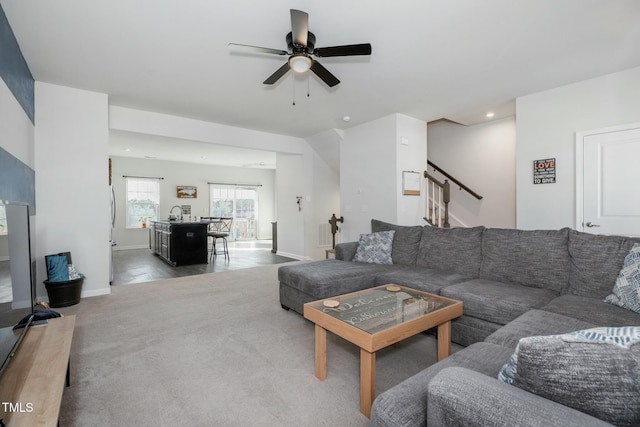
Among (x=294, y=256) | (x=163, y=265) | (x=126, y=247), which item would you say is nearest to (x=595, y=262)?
(x=294, y=256)

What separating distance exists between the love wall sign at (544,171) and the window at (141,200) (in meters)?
9.07

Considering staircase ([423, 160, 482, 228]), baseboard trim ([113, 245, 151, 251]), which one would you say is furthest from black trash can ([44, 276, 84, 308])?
baseboard trim ([113, 245, 151, 251])

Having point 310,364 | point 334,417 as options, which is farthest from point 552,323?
point 310,364

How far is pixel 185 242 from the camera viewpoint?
586cm

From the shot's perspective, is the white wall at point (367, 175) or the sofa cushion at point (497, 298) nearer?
the sofa cushion at point (497, 298)

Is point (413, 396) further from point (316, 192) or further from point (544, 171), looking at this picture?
point (316, 192)

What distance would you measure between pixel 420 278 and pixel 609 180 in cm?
258

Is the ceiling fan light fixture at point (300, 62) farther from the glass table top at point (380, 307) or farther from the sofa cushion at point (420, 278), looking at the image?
the sofa cushion at point (420, 278)

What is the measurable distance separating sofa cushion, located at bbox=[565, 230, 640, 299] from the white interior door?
143cm

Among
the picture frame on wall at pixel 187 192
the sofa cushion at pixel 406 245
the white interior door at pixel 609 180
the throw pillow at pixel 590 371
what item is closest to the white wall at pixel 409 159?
the sofa cushion at pixel 406 245

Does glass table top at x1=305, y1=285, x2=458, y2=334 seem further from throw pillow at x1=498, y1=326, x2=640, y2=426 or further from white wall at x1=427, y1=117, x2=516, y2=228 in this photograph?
white wall at x1=427, y1=117, x2=516, y2=228

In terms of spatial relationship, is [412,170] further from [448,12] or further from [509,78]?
[448,12]

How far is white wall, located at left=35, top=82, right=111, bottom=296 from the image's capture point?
3.58 meters

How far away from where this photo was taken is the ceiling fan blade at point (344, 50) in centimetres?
A: 231
